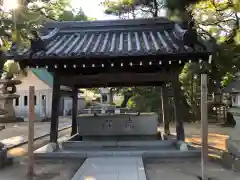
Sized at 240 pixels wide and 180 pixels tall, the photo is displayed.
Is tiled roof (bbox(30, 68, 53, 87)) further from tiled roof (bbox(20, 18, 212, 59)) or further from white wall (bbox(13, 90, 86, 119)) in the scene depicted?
tiled roof (bbox(20, 18, 212, 59))

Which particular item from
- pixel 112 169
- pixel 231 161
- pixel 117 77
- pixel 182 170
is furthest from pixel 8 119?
pixel 231 161

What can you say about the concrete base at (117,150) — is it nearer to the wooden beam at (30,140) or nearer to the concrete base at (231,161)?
the concrete base at (231,161)

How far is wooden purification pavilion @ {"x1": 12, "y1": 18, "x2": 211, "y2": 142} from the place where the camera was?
7805 mm

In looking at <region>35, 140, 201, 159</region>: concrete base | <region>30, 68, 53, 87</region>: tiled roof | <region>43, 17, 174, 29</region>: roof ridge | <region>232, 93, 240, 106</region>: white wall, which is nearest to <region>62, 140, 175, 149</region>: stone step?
<region>35, 140, 201, 159</region>: concrete base

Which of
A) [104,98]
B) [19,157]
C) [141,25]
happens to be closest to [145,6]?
[141,25]

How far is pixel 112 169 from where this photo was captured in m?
6.61

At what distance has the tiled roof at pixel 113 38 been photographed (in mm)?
7859

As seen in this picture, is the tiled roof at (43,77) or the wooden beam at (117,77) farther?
the tiled roof at (43,77)

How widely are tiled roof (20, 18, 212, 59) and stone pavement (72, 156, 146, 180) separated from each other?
2.73 meters

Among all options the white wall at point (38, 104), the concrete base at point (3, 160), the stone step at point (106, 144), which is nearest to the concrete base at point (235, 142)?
the stone step at point (106, 144)

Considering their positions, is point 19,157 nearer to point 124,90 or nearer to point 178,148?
point 178,148

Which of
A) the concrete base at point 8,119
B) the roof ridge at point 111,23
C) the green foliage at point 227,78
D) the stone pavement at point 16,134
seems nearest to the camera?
the roof ridge at point 111,23

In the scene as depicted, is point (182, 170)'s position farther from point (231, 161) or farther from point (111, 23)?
point (111, 23)

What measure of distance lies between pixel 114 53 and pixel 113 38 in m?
1.99
